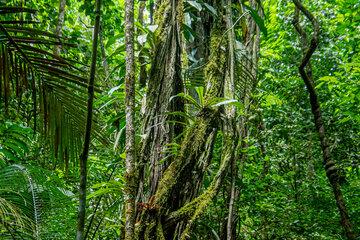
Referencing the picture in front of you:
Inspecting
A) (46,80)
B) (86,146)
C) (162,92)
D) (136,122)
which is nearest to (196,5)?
(162,92)

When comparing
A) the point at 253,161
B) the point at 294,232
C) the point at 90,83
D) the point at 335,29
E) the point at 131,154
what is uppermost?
the point at 335,29

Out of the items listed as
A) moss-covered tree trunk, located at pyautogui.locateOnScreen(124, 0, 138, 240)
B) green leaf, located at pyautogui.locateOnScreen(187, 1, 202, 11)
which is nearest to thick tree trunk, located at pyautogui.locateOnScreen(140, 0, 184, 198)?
green leaf, located at pyautogui.locateOnScreen(187, 1, 202, 11)

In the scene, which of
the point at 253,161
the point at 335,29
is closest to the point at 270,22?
the point at 335,29

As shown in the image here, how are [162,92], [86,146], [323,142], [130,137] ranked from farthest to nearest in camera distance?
[323,142]
[162,92]
[130,137]
[86,146]

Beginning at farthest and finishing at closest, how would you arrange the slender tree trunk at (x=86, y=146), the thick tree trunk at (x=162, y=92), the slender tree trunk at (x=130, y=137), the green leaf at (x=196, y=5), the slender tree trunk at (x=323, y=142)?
the slender tree trunk at (x=323, y=142), the green leaf at (x=196, y=5), the thick tree trunk at (x=162, y=92), the slender tree trunk at (x=130, y=137), the slender tree trunk at (x=86, y=146)

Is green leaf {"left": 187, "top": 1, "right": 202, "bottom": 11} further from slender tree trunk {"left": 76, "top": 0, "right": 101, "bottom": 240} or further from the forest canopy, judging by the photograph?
slender tree trunk {"left": 76, "top": 0, "right": 101, "bottom": 240}

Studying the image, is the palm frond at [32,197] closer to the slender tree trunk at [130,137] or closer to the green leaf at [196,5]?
the slender tree trunk at [130,137]

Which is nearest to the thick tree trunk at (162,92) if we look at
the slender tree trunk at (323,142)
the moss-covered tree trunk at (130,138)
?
the moss-covered tree trunk at (130,138)

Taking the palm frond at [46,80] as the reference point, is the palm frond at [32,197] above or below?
below

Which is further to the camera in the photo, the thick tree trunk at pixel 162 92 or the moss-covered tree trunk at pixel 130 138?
the thick tree trunk at pixel 162 92

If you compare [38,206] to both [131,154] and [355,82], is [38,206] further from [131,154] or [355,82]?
[355,82]

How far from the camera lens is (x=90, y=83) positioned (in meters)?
1.11

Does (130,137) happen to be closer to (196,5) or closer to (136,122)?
(136,122)

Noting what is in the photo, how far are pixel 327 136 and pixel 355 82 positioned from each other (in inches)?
31.1
